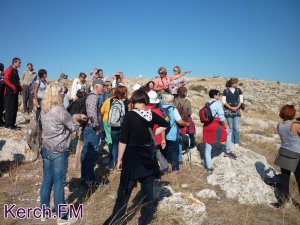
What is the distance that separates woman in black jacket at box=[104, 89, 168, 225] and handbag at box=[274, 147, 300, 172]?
2948 mm

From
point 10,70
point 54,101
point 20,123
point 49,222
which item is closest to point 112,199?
point 49,222

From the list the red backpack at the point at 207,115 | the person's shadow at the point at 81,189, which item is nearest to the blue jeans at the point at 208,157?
the red backpack at the point at 207,115

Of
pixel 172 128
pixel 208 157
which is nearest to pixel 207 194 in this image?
pixel 208 157

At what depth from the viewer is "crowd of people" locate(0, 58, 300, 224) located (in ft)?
13.3

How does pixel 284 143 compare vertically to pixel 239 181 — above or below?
above

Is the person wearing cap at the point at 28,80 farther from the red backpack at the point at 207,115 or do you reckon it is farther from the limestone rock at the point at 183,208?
the limestone rock at the point at 183,208

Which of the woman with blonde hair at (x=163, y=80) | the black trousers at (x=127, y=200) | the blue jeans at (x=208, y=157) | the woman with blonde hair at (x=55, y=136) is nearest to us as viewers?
the black trousers at (x=127, y=200)

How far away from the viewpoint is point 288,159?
5473 mm

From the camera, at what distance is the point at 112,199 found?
18.7 ft

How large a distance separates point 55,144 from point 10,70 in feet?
18.2

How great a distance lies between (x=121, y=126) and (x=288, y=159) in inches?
135

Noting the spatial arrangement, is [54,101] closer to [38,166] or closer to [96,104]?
[96,104]

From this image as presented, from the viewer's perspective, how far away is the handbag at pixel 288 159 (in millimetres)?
5398

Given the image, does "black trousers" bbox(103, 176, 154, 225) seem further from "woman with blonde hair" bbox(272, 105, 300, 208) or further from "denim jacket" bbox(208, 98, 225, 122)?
"denim jacket" bbox(208, 98, 225, 122)
